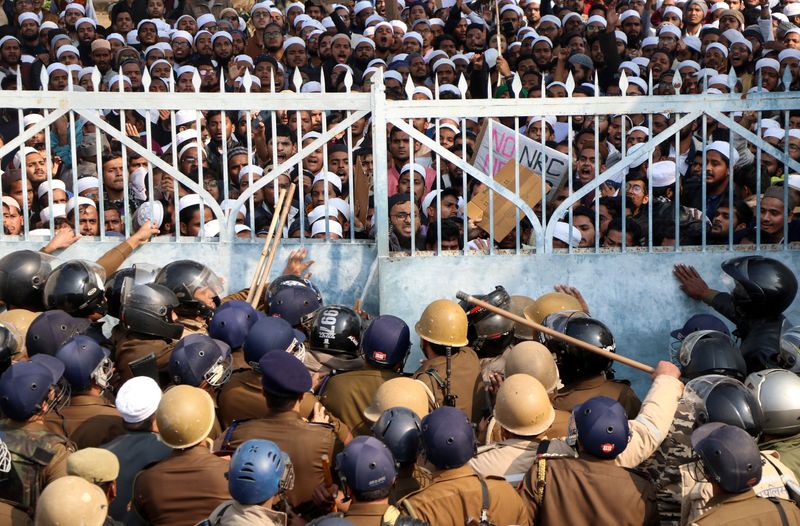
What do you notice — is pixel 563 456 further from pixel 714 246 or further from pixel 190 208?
pixel 190 208

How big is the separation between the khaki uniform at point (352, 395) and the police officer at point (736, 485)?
7.48 feet

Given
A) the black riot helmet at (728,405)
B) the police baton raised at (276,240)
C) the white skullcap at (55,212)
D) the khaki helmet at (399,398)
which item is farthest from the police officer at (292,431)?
the white skullcap at (55,212)

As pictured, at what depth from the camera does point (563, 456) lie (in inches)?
228

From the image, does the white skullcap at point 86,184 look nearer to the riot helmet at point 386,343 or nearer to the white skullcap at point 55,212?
the white skullcap at point 55,212

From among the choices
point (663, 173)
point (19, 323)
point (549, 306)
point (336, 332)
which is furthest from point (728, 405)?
point (19, 323)

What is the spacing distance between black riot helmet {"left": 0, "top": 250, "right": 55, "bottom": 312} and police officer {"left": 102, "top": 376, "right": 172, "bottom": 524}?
2500mm

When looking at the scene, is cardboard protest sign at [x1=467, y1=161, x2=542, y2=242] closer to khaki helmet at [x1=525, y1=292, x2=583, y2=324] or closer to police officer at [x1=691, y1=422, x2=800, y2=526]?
khaki helmet at [x1=525, y1=292, x2=583, y2=324]

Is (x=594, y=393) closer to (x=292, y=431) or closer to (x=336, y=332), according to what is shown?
(x=336, y=332)

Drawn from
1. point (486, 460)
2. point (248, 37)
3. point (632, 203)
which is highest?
point (248, 37)

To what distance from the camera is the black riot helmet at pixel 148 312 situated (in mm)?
7812

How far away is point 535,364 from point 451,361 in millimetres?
866

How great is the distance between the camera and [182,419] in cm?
584

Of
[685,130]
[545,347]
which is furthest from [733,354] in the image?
[685,130]

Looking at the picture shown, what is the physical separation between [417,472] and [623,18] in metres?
11.1
